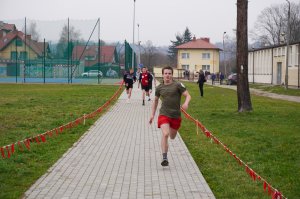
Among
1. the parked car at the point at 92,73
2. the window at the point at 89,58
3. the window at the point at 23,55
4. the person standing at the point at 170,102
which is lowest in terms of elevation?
the person standing at the point at 170,102

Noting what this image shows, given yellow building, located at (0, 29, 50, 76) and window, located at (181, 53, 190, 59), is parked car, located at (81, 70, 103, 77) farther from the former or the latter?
window, located at (181, 53, 190, 59)

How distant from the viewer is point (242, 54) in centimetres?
1889

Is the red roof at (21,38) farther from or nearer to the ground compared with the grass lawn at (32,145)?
farther from the ground

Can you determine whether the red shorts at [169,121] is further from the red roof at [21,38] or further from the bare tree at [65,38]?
the red roof at [21,38]

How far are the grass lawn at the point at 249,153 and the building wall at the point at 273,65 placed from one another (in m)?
30.5

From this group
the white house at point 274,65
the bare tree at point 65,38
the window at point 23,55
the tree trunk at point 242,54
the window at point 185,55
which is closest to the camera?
the tree trunk at point 242,54

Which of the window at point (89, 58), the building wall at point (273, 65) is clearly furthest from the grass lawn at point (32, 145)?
the window at point (89, 58)

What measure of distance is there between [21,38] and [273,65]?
2703 centimetres

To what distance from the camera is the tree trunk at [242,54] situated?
1880cm

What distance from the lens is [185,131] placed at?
13.8m

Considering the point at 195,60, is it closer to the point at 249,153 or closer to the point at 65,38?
the point at 65,38

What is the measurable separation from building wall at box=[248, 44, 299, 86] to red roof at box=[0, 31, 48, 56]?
80.7 feet

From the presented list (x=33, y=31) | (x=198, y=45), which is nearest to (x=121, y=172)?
(x=33, y=31)

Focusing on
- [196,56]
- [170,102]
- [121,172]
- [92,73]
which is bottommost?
[121,172]
